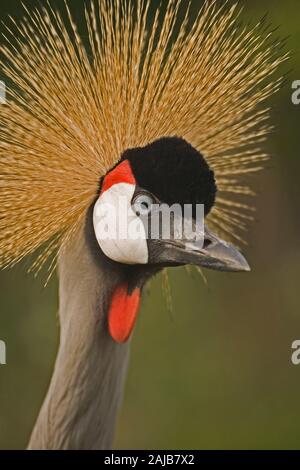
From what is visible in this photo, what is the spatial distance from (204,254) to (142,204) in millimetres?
156

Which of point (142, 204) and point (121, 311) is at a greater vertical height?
point (142, 204)

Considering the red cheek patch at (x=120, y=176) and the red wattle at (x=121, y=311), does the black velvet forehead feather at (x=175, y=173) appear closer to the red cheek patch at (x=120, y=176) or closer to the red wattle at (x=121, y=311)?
the red cheek patch at (x=120, y=176)

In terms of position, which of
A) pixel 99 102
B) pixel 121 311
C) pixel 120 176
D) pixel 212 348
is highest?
pixel 99 102

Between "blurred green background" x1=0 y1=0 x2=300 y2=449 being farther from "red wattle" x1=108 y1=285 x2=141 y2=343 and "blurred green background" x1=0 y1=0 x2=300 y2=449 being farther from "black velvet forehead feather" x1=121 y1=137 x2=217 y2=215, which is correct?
"black velvet forehead feather" x1=121 y1=137 x2=217 y2=215

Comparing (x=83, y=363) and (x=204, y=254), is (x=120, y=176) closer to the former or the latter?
(x=204, y=254)

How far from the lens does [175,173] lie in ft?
4.75

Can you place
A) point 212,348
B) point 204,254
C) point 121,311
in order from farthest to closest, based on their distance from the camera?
point 212,348 → point 121,311 → point 204,254

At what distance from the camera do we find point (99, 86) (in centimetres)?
159

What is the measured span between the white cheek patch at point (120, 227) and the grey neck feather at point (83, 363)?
0.05 meters

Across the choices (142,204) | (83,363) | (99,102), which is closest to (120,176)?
(142,204)

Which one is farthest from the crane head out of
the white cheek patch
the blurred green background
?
the blurred green background

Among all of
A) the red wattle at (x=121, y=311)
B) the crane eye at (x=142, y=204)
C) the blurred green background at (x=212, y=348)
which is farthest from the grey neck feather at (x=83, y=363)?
the blurred green background at (x=212, y=348)

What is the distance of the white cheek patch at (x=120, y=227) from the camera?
1.50m

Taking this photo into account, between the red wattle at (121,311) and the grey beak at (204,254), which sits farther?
the red wattle at (121,311)
